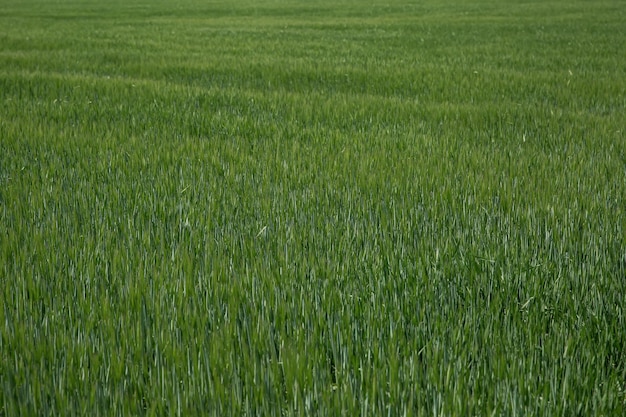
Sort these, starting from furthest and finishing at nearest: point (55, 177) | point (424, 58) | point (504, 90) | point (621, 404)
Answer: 1. point (424, 58)
2. point (504, 90)
3. point (55, 177)
4. point (621, 404)

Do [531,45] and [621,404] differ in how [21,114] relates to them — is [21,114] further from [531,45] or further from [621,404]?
[531,45]

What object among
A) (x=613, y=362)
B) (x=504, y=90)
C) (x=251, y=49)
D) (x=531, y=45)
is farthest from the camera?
(x=531, y=45)

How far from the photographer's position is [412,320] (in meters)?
2.27

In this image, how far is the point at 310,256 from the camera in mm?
2783

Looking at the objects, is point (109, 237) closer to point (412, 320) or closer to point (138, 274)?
point (138, 274)

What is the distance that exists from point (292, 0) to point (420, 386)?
42.8 m

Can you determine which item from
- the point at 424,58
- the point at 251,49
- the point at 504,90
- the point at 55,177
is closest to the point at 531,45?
the point at 424,58

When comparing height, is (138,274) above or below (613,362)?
above

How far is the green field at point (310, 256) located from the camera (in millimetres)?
1867

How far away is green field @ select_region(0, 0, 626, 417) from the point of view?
1.87m

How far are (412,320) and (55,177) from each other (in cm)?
292

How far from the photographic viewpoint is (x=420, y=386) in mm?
1832

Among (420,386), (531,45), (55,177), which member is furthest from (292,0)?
(420,386)

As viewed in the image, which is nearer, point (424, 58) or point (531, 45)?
point (424, 58)
